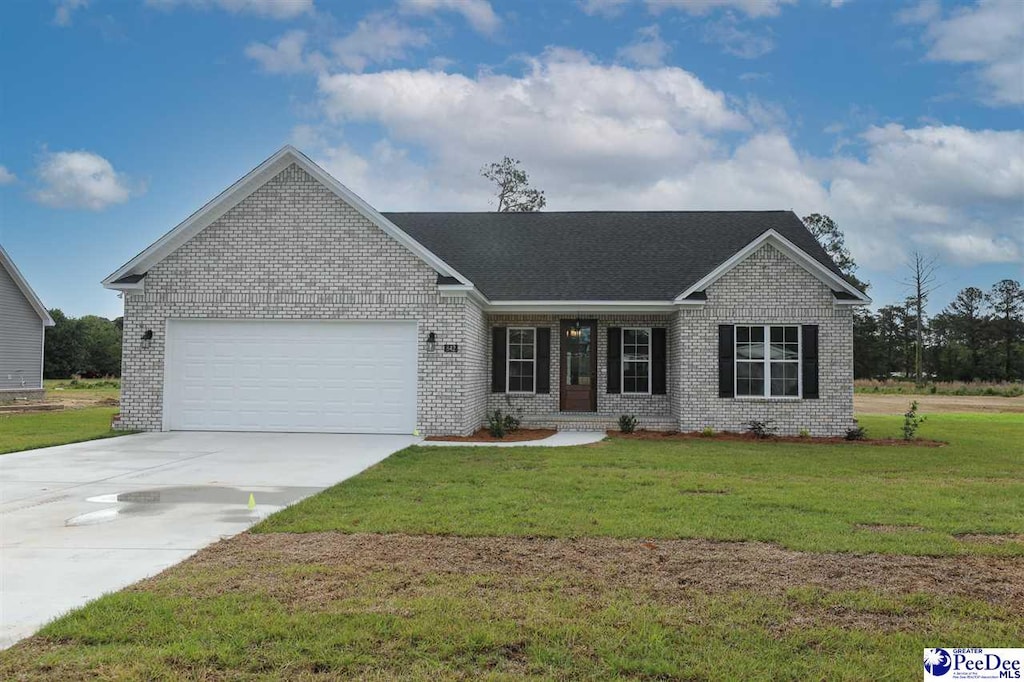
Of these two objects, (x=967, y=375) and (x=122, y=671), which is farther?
(x=967, y=375)

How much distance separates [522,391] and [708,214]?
316 inches

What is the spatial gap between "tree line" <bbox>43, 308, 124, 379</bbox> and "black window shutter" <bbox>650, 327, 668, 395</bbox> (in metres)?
53.5

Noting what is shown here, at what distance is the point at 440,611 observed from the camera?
13.8 feet

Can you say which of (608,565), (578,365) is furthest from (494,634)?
(578,365)

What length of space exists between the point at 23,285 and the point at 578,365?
21.8m

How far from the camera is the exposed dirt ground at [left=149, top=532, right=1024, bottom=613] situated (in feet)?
15.6

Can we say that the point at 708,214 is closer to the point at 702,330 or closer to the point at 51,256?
the point at 702,330

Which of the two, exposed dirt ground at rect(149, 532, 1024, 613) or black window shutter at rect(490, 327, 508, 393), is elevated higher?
black window shutter at rect(490, 327, 508, 393)

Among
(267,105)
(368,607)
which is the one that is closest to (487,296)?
(267,105)

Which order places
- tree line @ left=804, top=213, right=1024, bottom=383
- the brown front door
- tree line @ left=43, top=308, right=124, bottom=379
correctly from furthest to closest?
tree line @ left=804, top=213, right=1024, bottom=383 < tree line @ left=43, top=308, right=124, bottom=379 < the brown front door

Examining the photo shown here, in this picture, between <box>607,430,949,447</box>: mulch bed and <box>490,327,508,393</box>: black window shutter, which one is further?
<box>490,327,508,393</box>: black window shutter

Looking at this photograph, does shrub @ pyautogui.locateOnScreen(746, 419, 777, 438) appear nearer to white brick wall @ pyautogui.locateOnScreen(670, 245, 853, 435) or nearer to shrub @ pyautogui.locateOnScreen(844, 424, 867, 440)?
white brick wall @ pyautogui.locateOnScreen(670, 245, 853, 435)

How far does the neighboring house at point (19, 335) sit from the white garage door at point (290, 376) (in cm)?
1427

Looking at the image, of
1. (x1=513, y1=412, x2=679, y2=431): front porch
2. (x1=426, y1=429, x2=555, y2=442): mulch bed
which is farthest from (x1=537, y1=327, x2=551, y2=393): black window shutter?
(x1=426, y1=429, x2=555, y2=442): mulch bed
